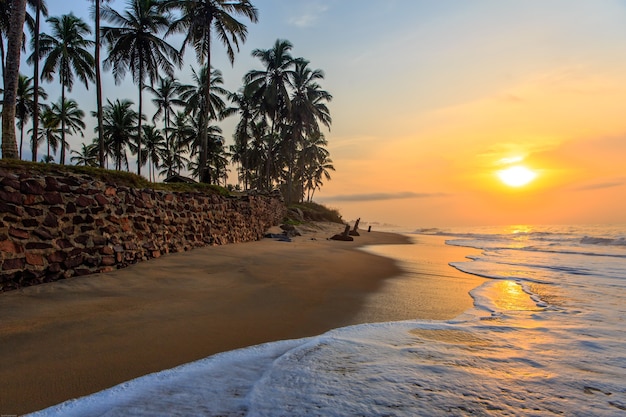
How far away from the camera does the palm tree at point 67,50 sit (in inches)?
918

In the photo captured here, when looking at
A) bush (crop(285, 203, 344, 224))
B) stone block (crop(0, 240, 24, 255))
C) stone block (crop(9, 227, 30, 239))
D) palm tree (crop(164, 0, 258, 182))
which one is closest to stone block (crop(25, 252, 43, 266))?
stone block (crop(0, 240, 24, 255))

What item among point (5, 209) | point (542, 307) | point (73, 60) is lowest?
point (542, 307)

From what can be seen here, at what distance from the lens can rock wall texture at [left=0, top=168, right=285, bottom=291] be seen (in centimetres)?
472

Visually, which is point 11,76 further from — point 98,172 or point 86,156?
point 86,156

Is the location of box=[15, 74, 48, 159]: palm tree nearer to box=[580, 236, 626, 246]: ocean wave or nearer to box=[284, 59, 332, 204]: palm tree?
box=[284, 59, 332, 204]: palm tree

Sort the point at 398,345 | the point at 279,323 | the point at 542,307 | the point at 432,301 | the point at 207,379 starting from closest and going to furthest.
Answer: the point at 207,379 < the point at 398,345 < the point at 279,323 < the point at 542,307 < the point at 432,301

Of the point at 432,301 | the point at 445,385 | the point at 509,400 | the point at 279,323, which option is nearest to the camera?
the point at 509,400

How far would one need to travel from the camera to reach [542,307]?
509cm

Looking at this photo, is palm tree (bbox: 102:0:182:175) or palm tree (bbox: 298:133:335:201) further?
palm tree (bbox: 298:133:335:201)

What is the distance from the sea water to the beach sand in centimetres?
37

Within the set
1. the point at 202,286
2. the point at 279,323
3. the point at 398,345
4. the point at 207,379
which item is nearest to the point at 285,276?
the point at 202,286

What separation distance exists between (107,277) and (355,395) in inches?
198

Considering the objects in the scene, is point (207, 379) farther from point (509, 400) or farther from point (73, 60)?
point (73, 60)

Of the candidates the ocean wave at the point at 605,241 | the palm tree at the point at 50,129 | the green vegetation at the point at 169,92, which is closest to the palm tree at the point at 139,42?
the green vegetation at the point at 169,92
